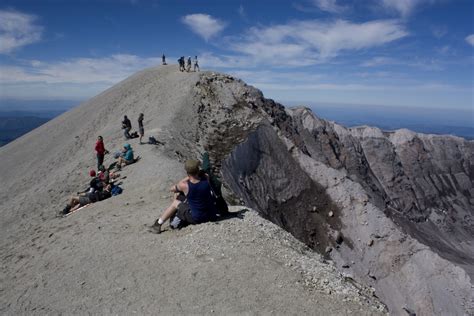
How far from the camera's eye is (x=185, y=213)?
37.1 feet

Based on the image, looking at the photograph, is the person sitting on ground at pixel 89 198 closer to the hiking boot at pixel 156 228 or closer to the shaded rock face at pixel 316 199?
the hiking boot at pixel 156 228

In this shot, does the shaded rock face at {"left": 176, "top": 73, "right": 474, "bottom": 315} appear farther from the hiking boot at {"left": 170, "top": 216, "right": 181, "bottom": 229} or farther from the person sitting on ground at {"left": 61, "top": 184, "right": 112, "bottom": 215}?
the hiking boot at {"left": 170, "top": 216, "right": 181, "bottom": 229}

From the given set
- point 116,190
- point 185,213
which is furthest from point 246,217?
point 116,190

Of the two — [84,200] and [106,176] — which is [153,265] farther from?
[106,176]

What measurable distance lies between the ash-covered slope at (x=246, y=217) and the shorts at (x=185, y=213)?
1.59 feet

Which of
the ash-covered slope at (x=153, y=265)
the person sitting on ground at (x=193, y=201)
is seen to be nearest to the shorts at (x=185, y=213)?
the person sitting on ground at (x=193, y=201)

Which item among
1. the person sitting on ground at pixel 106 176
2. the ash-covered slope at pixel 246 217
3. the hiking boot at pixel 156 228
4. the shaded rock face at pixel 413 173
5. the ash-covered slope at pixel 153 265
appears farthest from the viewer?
the shaded rock face at pixel 413 173

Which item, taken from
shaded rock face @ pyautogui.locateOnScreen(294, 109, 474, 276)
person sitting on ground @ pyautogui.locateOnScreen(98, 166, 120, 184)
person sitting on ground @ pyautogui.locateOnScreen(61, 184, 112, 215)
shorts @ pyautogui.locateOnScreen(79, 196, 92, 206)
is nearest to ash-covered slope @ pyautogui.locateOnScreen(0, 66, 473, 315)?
shaded rock face @ pyautogui.locateOnScreen(294, 109, 474, 276)

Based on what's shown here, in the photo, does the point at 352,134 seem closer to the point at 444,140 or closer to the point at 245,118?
the point at 444,140

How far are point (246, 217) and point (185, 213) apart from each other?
7.11 ft

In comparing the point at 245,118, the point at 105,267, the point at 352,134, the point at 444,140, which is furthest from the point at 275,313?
the point at 444,140

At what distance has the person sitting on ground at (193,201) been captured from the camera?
35.4 feet

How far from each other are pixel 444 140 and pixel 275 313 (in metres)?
83.0

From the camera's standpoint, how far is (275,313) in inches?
312
